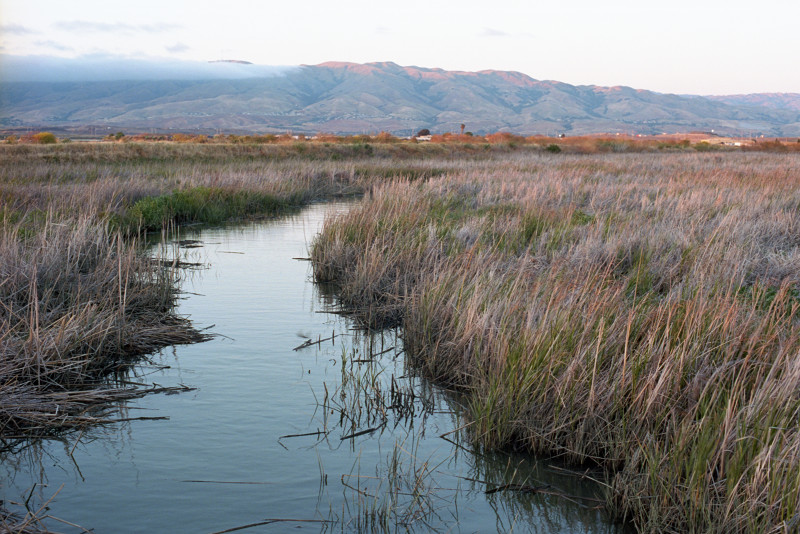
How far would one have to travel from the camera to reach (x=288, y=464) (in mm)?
4680

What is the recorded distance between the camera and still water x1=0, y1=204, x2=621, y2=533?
160 inches

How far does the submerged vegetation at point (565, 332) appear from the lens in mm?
3861

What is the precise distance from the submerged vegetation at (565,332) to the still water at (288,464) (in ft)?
0.86

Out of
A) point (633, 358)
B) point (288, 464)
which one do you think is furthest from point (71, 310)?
point (633, 358)

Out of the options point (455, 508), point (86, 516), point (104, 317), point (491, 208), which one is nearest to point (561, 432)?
point (455, 508)

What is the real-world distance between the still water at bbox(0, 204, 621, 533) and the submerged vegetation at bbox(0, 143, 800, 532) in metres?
0.26

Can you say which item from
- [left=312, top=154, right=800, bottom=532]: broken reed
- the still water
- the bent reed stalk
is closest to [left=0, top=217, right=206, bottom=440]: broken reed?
the bent reed stalk

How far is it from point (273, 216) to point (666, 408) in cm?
1494

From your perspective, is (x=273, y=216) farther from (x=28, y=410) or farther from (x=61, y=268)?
(x=28, y=410)

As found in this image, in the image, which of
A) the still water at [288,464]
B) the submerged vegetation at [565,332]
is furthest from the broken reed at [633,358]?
the still water at [288,464]

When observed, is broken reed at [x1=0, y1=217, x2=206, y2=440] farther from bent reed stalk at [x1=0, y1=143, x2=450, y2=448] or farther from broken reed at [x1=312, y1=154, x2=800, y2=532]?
broken reed at [x1=312, y1=154, x2=800, y2=532]

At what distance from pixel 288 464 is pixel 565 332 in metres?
2.18

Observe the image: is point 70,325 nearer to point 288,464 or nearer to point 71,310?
point 71,310

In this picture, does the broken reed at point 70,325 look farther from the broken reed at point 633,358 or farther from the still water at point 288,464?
the broken reed at point 633,358
